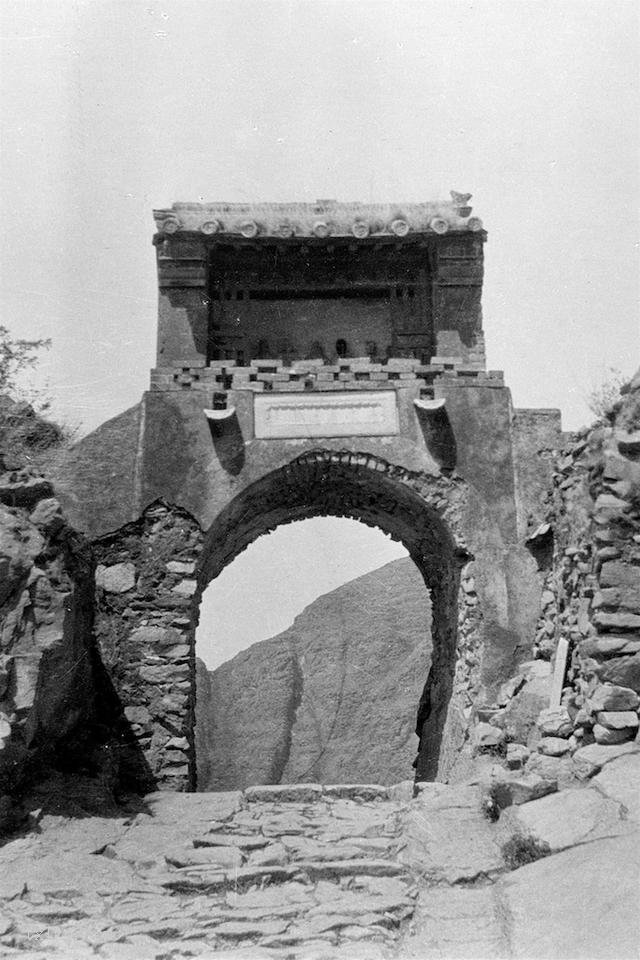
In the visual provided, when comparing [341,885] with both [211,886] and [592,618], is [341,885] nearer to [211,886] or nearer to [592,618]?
[211,886]

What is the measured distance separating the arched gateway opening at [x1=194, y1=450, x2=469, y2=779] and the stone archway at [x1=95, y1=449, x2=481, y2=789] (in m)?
0.02

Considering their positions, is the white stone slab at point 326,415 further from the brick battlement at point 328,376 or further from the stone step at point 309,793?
the stone step at point 309,793

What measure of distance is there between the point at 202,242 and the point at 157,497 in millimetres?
4383

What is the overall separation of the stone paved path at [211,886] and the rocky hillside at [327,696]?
17.0 metres

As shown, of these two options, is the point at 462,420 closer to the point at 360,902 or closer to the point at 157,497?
the point at 157,497

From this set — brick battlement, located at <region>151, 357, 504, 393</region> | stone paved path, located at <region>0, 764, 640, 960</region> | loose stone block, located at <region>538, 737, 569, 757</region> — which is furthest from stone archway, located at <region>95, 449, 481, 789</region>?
loose stone block, located at <region>538, 737, 569, 757</region>

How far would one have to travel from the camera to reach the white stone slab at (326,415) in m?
11.8

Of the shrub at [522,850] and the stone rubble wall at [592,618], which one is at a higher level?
the stone rubble wall at [592,618]

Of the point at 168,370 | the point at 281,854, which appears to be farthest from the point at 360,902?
the point at 168,370

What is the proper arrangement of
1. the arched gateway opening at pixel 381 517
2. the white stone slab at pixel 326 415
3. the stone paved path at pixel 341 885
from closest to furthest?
the stone paved path at pixel 341 885, the arched gateway opening at pixel 381 517, the white stone slab at pixel 326 415

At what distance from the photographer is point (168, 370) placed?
1217cm

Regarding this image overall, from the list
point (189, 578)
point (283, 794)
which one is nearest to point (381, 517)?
point (189, 578)

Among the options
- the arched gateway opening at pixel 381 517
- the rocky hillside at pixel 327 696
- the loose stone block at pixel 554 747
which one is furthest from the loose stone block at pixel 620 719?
the rocky hillside at pixel 327 696

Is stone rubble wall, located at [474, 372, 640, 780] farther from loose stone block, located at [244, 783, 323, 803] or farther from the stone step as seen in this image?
loose stone block, located at [244, 783, 323, 803]
